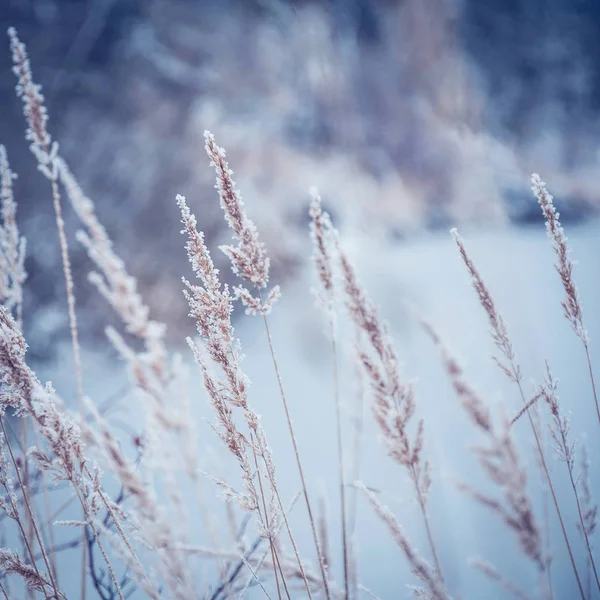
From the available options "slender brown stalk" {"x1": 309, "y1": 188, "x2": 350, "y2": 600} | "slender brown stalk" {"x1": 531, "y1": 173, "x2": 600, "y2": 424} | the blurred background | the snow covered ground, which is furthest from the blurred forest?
"slender brown stalk" {"x1": 531, "y1": 173, "x2": 600, "y2": 424}

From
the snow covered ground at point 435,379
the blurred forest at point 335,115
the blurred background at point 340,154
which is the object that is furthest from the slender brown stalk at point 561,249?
the blurred forest at point 335,115

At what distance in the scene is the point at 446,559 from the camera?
1.24m

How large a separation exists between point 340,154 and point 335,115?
0.62 ft

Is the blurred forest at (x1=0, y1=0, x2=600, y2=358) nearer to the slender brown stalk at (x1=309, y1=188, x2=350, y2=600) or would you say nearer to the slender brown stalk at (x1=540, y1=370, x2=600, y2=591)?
the slender brown stalk at (x1=309, y1=188, x2=350, y2=600)

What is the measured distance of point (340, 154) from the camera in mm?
2070

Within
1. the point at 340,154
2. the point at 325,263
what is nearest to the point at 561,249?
the point at 325,263

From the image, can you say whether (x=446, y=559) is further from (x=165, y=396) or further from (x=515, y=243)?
(x=515, y=243)

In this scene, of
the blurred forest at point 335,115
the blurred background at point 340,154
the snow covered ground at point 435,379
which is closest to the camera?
the snow covered ground at point 435,379

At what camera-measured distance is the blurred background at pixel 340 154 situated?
63.5 inches

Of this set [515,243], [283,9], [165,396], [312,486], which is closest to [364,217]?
[515,243]

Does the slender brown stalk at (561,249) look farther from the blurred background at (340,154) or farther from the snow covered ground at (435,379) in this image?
the blurred background at (340,154)

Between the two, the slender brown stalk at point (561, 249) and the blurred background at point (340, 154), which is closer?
the slender brown stalk at point (561, 249)

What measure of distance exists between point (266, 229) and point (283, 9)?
0.99m

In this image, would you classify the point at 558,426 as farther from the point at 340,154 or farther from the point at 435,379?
the point at 340,154
